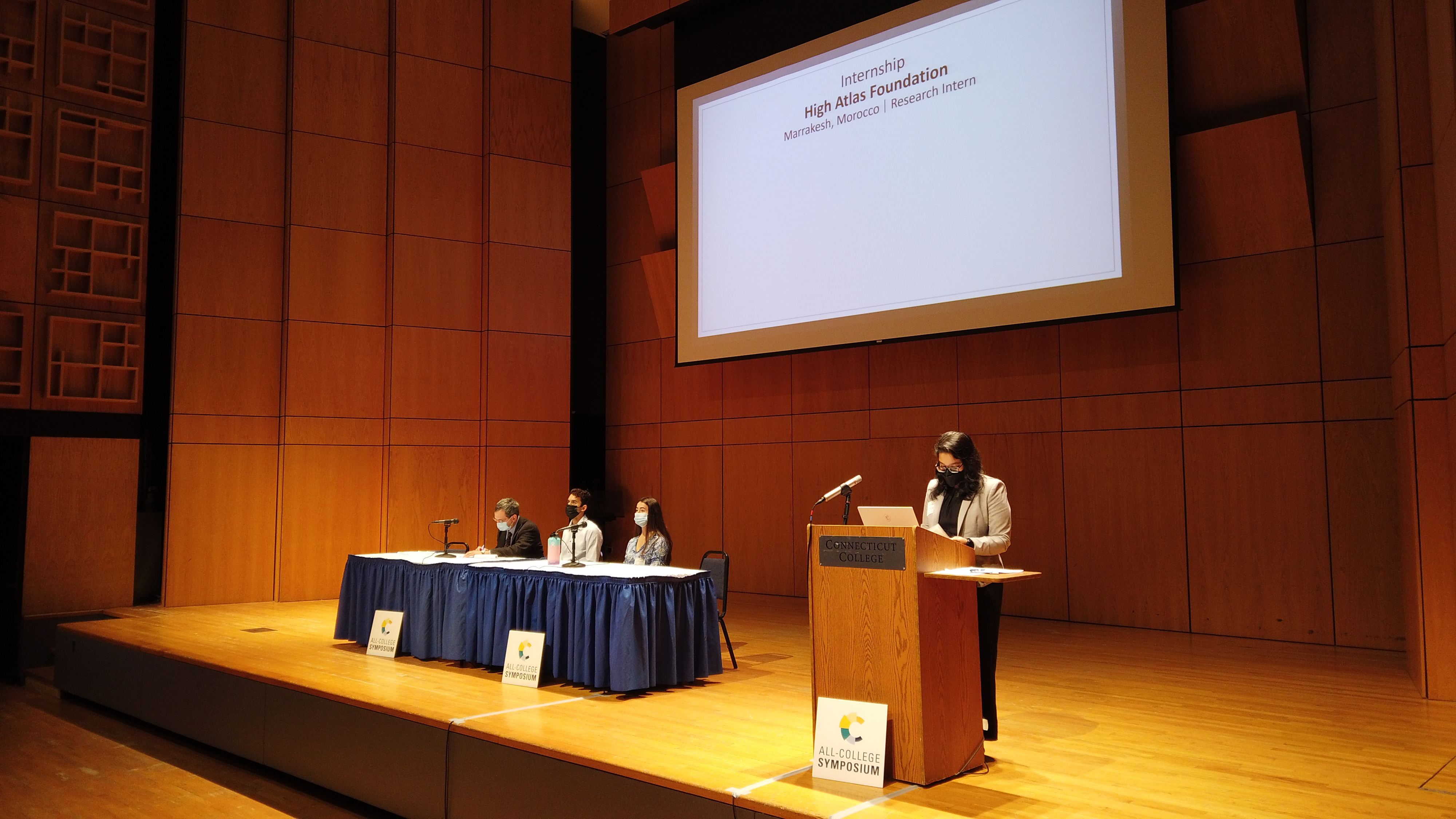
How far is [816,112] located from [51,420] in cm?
653

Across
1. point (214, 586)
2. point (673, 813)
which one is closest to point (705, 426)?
point (214, 586)

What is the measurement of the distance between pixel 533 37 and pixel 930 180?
197 inches

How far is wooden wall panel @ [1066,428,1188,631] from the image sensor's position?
21.5 feet

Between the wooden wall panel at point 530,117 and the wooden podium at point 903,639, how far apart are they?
743cm

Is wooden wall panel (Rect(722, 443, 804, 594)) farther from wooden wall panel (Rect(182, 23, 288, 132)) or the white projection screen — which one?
wooden wall panel (Rect(182, 23, 288, 132))

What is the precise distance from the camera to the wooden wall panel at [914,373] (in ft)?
25.3

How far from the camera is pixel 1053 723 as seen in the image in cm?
417

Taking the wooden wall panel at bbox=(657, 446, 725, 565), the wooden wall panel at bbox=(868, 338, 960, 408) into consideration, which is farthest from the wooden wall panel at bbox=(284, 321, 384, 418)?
the wooden wall panel at bbox=(868, 338, 960, 408)

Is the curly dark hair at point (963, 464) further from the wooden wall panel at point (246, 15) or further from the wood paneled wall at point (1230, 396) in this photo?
the wooden wall panel at point (246, 15)

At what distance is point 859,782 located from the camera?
3082mm

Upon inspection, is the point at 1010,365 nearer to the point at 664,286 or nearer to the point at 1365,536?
the point at 1365,536

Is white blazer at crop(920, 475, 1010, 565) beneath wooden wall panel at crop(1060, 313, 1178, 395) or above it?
beneath

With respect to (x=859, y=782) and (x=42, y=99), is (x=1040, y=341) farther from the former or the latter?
(x=42, y=99)

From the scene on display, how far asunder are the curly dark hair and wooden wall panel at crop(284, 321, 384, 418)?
6.53 meters
